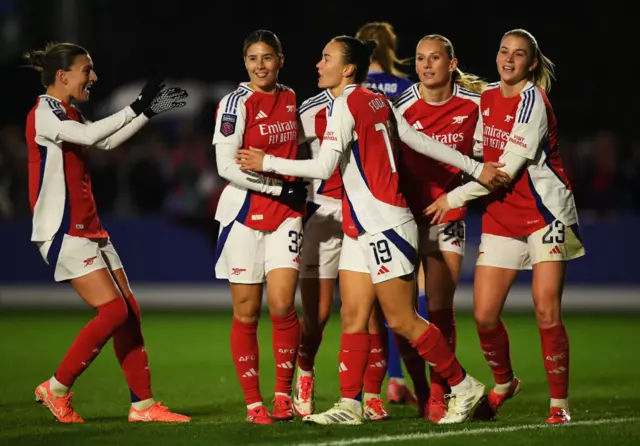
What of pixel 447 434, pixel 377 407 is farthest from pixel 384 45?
pixel 447 434

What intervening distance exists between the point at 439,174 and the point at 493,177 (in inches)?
24.2

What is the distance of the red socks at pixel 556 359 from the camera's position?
7262mm

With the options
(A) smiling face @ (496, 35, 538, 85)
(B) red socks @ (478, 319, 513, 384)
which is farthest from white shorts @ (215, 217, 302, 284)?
(A) smiling face @ (496, 35, 538, 85)

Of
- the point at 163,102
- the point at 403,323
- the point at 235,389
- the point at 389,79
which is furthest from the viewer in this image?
the point at 235,389

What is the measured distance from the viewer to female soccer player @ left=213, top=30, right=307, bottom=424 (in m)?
7.37

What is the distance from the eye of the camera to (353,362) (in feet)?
23.8

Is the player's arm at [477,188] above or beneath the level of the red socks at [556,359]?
above

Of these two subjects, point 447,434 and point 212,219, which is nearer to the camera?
point 447,434

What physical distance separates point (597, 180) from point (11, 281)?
778 centimetres

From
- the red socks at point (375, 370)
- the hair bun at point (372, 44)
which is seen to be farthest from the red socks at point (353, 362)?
the hair bun at point (372, 44)

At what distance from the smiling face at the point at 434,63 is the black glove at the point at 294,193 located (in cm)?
102

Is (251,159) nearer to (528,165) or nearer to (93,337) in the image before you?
(93,337)

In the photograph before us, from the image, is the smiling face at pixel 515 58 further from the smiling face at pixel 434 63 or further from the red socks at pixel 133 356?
the red socks at pixel 133 356

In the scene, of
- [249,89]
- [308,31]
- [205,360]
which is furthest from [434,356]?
[308,31]
